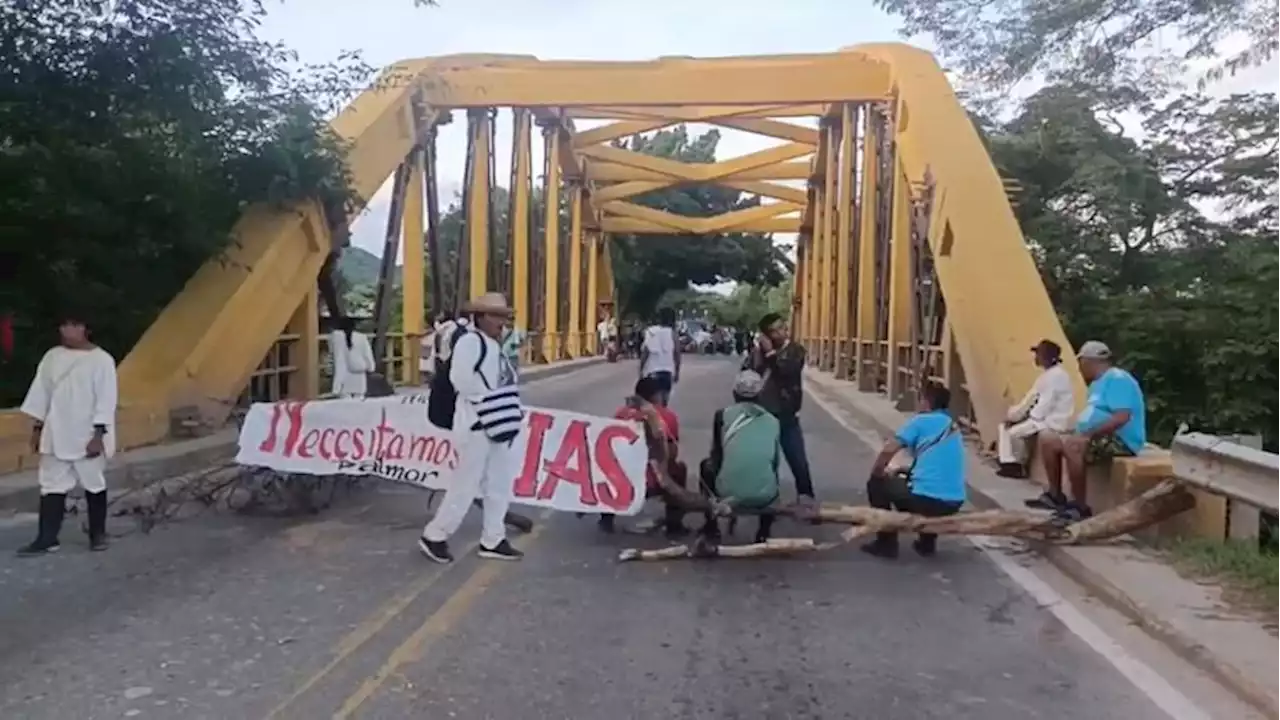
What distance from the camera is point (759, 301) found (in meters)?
102

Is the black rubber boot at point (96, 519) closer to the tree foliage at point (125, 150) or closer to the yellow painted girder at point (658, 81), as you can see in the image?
the tree foliage at point (125, 150)

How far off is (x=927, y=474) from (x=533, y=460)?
2.69 metres

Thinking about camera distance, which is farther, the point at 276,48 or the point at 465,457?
the point at 276,48

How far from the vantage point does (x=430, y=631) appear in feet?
20.7

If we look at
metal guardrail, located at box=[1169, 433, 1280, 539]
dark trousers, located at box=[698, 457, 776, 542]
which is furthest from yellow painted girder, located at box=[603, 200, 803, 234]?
metal guardrail, located at box=[1169, 433, 1280, 539]

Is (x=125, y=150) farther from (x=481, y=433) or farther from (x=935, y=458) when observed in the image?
(x=935, y=458)

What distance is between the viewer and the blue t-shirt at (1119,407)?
30.3ft

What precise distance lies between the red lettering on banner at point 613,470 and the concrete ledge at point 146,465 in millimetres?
4067

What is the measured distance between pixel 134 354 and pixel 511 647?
880 centimetres

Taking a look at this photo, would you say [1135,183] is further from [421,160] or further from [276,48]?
[276,48]

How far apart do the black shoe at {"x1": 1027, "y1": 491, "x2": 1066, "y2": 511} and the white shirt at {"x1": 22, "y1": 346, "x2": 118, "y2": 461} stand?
613 centimetres

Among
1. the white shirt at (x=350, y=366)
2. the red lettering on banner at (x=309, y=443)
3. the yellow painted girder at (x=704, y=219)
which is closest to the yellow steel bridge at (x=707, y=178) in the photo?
the white shirt at (x=350, y=366)

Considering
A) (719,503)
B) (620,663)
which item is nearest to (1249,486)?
(719,503)

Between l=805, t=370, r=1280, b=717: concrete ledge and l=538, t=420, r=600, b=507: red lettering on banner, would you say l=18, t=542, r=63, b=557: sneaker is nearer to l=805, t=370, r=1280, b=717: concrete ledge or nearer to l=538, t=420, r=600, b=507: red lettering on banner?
l=538, t=420, r=600, b=507: red lettering on banner
